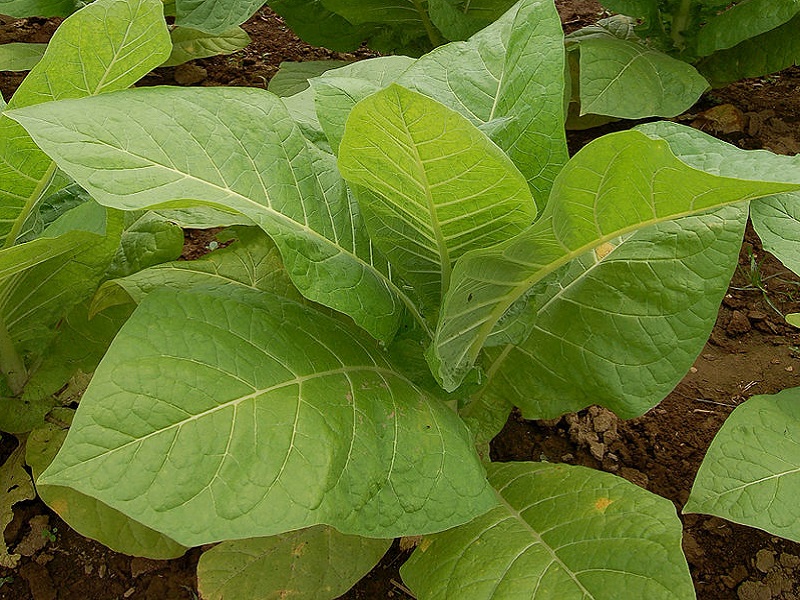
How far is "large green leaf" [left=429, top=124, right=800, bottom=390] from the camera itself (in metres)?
0.90


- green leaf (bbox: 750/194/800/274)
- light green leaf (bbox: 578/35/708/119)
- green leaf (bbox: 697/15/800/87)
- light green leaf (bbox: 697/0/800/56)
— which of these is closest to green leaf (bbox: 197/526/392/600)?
green leaf (bbox: 750/194/800/274)

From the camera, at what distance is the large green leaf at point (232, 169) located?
3.30ft

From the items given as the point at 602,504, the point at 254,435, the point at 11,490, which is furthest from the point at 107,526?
the point at 602,504

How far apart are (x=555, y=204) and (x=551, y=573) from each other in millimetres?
500

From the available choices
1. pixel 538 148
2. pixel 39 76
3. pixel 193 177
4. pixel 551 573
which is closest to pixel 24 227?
pixel 39 76

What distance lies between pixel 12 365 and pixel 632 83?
1604mm

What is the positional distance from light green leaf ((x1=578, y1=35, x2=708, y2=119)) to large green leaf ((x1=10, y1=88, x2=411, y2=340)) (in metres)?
1.03

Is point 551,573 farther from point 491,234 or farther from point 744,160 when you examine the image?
point 744,160

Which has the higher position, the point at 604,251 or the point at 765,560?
the point at 604,251

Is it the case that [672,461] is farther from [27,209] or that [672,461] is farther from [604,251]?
[27,209]

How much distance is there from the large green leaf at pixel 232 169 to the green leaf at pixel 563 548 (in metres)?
0.34

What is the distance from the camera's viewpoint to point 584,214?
3.33 ft

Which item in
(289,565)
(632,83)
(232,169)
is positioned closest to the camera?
(232,169)

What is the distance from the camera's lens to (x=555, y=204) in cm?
98
